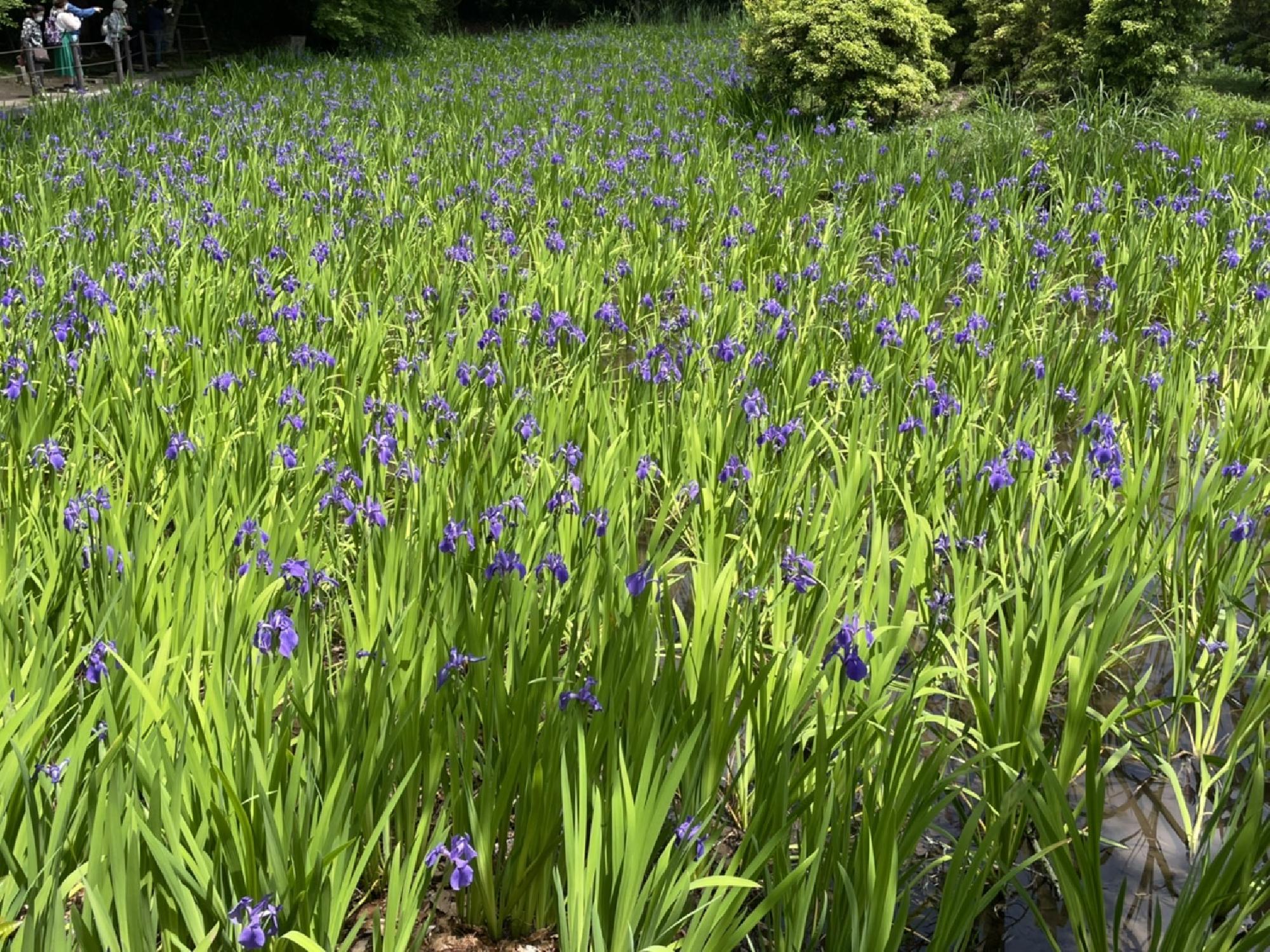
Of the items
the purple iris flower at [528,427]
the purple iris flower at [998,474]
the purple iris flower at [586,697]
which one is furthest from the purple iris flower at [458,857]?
the purple iris flower at [998,474]

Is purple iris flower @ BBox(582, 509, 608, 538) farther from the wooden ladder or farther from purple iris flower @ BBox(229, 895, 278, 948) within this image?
the wooden ladder

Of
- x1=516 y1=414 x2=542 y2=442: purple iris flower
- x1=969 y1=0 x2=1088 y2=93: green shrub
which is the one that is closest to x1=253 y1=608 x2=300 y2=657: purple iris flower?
x1=516 y1=414 x2=542 y2=442: purple iris flower

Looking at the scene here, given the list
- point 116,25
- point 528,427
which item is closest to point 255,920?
point 528,427

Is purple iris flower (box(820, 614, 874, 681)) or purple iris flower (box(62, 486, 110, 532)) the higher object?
purple iris flower (box(62, 486, 110, 532))

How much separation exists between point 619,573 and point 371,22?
1560cm

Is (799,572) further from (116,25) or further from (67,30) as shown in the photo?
(116,25)

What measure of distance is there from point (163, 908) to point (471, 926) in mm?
590

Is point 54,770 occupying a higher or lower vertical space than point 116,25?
lower

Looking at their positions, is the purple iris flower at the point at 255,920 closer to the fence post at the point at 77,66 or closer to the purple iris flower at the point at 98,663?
the purple iris flower at the point at 98,663

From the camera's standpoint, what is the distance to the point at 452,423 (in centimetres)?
316

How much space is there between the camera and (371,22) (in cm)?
1579

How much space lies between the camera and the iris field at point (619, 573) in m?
1.61

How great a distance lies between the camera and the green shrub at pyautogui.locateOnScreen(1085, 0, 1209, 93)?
341 inches

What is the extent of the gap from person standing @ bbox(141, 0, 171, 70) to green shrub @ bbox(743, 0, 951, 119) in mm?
11680
